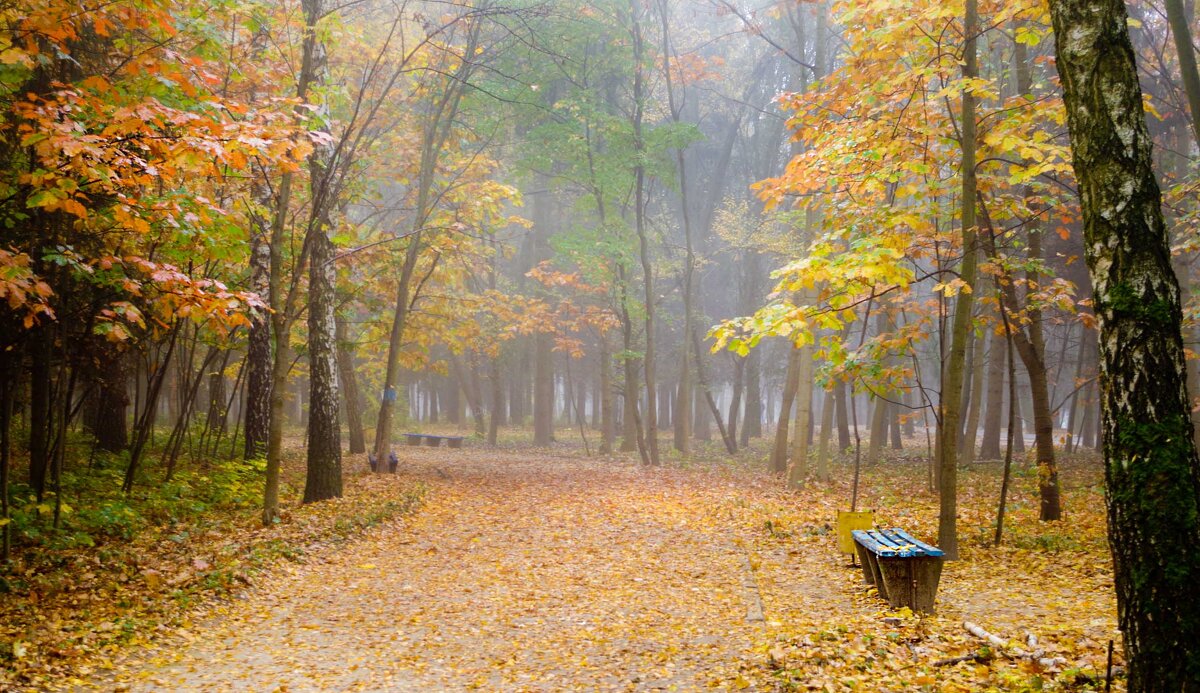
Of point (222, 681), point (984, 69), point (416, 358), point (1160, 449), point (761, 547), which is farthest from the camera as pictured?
point (416, 358)

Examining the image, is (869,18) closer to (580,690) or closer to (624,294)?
(580,690)

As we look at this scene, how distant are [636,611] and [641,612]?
0.21ft

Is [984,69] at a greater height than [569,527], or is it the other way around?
[984,69]

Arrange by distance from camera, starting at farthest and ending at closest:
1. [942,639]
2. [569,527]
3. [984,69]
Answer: [984,69]
[569,527]
[942,639]

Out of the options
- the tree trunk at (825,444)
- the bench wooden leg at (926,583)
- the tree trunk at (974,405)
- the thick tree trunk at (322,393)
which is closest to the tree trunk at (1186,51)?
the bench wooden leg at (926,583)

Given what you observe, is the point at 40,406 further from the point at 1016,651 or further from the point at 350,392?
the point at 350,392

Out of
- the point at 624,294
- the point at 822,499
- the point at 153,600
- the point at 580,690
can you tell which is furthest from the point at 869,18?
the point at 624,294

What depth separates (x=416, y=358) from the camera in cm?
2002

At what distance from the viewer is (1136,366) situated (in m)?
3.39

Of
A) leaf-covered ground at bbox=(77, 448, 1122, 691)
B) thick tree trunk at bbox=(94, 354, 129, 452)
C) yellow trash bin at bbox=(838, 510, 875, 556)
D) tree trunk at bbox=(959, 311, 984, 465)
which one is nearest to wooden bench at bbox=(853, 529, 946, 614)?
leaf-covered ground at bbox=(77, 448, 1122, 691)

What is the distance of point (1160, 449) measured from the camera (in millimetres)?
3312

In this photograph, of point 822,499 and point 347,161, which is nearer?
point 347,161

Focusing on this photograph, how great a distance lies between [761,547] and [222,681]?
682cm

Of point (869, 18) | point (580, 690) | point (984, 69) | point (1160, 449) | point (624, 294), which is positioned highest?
point (984, 69)
